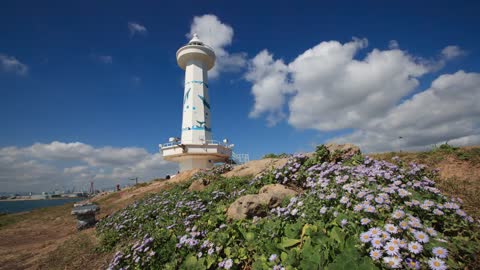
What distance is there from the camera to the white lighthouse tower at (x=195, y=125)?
3039cm

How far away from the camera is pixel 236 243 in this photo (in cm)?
398

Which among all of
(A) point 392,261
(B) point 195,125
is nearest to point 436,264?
(A) point 392,261

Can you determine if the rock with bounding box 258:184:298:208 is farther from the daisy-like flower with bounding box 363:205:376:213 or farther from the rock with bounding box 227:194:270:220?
the daisy-like flower with bounding box 363:205:376:213

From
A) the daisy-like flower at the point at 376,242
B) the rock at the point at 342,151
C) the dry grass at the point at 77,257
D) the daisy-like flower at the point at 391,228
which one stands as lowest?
the dry grass at the point at 77,257

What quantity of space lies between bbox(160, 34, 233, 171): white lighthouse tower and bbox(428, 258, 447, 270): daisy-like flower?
28.6 m

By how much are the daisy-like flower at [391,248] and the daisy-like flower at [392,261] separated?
0.18 ft

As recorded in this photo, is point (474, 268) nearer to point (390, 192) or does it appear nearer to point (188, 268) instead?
point (390, 192)

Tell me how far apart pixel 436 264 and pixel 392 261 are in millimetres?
388

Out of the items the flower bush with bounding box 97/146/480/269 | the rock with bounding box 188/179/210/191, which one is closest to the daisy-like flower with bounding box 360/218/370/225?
the flower bush with bounding box 97/146/480/269

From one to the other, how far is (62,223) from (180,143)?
56.7 ft

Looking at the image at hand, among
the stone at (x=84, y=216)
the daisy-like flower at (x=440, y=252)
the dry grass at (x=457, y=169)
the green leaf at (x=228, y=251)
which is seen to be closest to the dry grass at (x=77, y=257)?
the stone at (x=84, y=216)

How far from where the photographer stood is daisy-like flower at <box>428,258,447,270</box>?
2213mm

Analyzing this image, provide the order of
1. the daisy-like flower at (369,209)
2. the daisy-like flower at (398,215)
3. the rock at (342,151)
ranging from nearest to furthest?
the daisy-like flower at (398,215) → the daisy-like flower at (369,209) → the rock at (342,151)

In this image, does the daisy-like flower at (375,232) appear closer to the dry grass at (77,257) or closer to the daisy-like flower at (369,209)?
the daisy-like flower at (369,209)
